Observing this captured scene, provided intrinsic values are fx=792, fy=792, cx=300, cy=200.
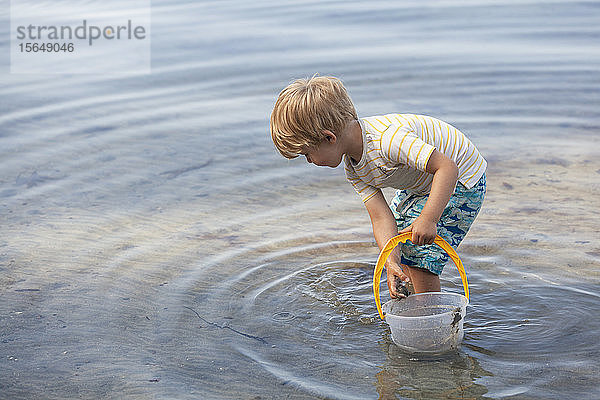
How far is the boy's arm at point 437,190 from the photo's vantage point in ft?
11.0

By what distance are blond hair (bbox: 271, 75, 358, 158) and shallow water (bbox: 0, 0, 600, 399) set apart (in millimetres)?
1016

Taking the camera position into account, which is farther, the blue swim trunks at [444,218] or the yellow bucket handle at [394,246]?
the blue swim trunks at [444,218]

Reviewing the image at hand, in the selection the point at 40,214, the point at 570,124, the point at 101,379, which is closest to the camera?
the point at 101,379

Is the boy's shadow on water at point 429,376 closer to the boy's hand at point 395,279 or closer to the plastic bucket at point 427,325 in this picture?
the plastic bucket at point 427,325

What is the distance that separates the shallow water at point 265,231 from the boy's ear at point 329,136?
3.28ft

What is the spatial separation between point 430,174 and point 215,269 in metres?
1.53

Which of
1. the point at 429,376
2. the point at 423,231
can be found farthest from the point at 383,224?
the point at 429,376

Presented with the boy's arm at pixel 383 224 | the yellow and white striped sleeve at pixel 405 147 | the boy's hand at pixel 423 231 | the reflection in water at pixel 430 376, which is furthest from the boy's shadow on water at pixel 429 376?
the yellow and white striped sleeve at pixel 405 147

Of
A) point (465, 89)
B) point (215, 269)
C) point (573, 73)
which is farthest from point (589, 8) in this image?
point (215, 269)

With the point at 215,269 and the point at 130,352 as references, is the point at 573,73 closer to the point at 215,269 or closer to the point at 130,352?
the point at 215,269

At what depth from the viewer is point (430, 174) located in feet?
12.2

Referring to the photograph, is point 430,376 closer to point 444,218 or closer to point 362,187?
point 444,218

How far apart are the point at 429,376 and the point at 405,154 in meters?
0.97

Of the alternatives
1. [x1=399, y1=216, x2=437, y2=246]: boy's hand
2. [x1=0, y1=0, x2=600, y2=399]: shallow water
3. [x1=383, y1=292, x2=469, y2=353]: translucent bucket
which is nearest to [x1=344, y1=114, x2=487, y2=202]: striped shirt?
[x1=399, y1=216, x2=437, y2=246]: boy's hand
